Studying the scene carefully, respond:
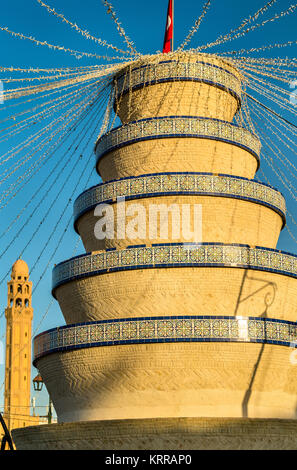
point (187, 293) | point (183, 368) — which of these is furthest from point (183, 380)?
point (187, 293)

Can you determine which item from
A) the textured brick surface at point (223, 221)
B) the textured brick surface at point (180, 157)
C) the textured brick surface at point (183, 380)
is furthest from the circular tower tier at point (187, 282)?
the textured brick surface at point (180, 157)

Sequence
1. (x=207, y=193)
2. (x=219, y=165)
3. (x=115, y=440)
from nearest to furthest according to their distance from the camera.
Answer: (x=115, y=440), (x=207, y=193), (x=219, y=165)

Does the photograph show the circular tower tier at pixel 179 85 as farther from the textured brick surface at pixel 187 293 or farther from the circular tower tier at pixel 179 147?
the textured brick surface at pixel 187 293

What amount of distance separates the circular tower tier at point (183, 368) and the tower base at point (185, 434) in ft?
3.16

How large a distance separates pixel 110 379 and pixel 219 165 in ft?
24.5

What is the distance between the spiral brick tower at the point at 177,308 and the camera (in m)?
16.9

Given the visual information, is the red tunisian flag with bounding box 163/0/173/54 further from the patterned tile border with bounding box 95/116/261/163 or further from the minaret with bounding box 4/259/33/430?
the minaret with bounding box 4/259/33/430

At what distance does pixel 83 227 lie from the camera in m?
21.1

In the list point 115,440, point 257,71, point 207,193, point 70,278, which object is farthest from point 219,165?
point 115,440

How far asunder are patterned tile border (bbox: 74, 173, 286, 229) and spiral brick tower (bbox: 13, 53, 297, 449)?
4 centimetres

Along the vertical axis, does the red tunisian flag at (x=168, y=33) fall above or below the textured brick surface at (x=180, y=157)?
above

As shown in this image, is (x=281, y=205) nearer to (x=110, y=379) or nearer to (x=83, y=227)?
(x=83, y=227)

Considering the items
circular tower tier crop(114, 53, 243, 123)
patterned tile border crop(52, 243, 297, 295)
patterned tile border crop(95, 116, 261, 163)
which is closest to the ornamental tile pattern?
circular tower tier crop(114, 53, 243, 123)

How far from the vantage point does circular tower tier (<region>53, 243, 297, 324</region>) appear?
17938 millimetres
